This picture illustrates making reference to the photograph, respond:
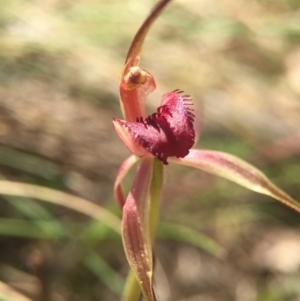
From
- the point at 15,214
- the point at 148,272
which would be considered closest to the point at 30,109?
the point at 15,214

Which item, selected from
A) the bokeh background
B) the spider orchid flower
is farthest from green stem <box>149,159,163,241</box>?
the bokeh background

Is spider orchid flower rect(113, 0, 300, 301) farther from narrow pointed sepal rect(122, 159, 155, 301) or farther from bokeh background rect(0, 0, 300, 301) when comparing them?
bokeh background rect(0, 0, 300, 301)

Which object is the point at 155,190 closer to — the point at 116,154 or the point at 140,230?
the point at 140,230

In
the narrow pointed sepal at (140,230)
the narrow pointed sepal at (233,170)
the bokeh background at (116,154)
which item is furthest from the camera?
the bokeh background at (116,154)

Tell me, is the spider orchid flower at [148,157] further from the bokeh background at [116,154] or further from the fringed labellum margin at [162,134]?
the bokeh background at [116,154]

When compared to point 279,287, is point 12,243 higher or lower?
lower

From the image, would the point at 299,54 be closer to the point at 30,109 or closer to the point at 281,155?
the point at 281,155

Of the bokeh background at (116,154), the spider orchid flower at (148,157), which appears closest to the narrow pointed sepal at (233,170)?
the spider orchid flower at (148,157)
